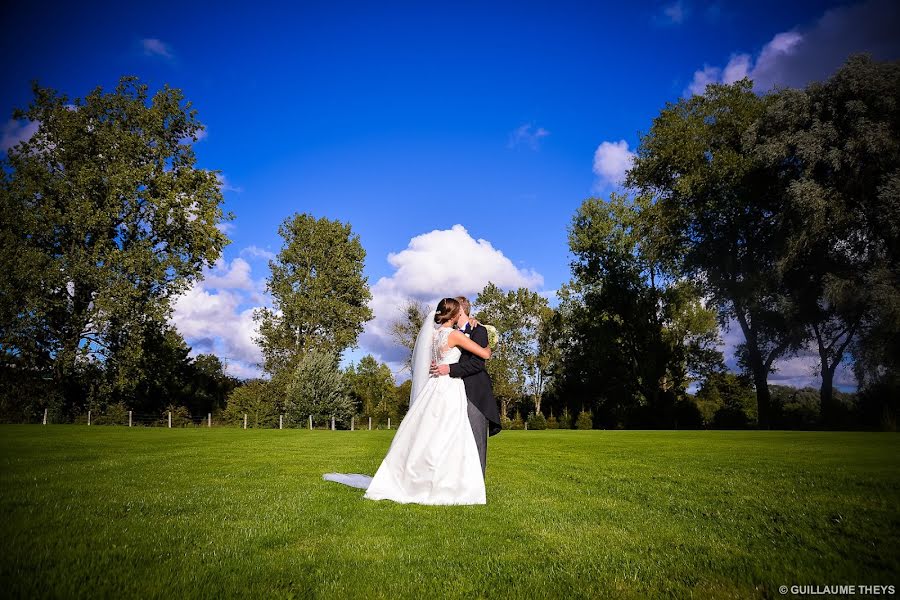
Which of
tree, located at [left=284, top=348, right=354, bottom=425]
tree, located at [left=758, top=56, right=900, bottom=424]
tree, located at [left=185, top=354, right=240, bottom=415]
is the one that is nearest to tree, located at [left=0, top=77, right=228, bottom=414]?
tree, located at [left=284, top=348, right=354, bottom=425]

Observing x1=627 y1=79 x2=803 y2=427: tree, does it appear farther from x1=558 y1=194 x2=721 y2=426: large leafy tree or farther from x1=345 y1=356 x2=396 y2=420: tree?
x1=345 y1=356 x2=396 y2=420: tree

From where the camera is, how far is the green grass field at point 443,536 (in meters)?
3.51

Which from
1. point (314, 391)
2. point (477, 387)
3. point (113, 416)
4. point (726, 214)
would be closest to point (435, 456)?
point (477, 387)

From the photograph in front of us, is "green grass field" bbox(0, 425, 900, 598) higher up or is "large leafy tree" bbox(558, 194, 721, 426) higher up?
"large leafy tree" bbox(558, 194, 721, 426)

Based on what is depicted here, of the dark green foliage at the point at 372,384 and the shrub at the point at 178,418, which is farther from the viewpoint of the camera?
the dark green foliage at the point at 372,384

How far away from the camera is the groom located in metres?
7.39

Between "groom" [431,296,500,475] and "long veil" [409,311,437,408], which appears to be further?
"long veil" [409,311,437,408]

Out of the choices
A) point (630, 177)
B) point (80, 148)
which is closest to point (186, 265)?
A: point (80, 148)

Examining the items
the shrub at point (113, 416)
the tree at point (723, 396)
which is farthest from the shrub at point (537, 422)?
the shrub at point (113, 416)

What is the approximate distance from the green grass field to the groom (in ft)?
3.30

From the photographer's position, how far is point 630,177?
40.3m

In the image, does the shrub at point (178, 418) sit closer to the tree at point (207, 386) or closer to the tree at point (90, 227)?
the tree at point (90, 227)

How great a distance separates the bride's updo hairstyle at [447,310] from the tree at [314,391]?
3678cm

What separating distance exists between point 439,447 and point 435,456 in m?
0.14
